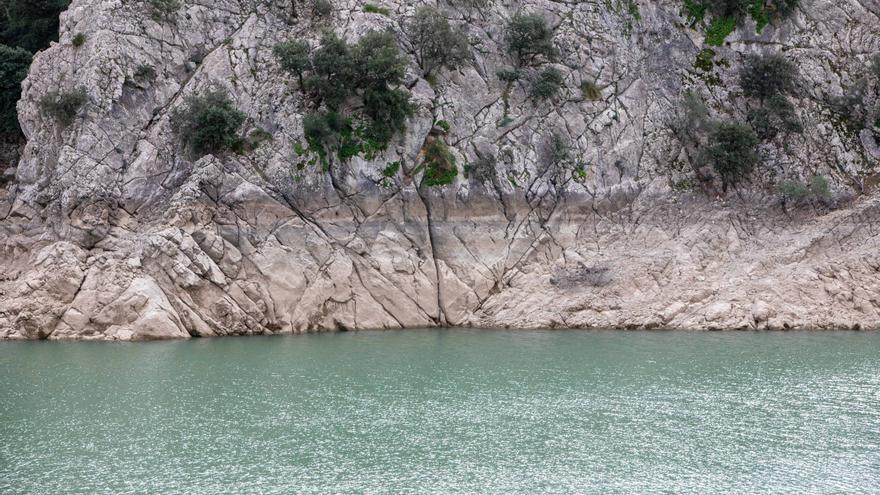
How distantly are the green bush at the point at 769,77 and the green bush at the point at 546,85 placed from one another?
13378 millimetres

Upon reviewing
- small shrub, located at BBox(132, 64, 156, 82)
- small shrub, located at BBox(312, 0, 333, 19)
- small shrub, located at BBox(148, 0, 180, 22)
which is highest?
small shrub, located at BBox(312, 0, 333, 19)

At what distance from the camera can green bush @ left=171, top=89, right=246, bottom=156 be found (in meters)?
45.1

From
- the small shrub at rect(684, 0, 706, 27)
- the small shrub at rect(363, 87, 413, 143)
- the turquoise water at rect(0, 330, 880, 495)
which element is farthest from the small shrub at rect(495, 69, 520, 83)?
the turquoise water at rect(0, 330, 880, 495)

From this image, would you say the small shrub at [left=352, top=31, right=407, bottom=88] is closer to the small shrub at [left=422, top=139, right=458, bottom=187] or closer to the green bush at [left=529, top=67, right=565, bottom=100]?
the small shrub at [left=422, top=139, right=458, bottom=187]

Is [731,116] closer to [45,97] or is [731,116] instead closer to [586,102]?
[586,102]

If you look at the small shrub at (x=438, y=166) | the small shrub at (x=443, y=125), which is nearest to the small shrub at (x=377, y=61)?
the small shrub at (x=443, y=125)

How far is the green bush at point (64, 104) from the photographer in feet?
149

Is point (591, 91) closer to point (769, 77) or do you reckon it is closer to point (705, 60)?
point (705, 60)

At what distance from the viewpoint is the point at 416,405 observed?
2511cm

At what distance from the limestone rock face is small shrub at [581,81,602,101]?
423 millimetres

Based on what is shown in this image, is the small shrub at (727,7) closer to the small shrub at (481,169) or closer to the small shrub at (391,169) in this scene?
the small shrub at (481,169)

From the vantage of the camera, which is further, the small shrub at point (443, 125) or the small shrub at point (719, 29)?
A: the small shrub at point (719, 29)

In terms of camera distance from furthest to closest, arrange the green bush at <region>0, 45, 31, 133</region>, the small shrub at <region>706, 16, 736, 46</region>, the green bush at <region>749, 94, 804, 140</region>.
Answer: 1. the small shrub at <region>706, 16, 736, 46</region>
2. the green bush at <region>749, 94, 804, 140</region>
3. the green bush at <region>0, 45, 31, 133</region>

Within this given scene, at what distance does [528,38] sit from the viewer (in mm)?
54094
